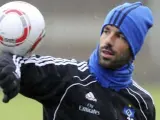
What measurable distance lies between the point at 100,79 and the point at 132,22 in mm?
240

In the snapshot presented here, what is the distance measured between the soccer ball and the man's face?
246 millimetres

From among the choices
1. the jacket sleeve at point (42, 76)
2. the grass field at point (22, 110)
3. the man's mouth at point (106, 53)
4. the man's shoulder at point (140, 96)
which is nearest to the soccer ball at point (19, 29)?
the jacket sleeve at point (42, 76)

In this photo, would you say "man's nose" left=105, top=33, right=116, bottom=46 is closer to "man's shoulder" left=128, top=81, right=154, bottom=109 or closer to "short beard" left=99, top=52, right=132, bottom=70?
"short beard" left=99, top=52, right=132, bottom=70

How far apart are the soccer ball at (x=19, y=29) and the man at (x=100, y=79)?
0.04 m

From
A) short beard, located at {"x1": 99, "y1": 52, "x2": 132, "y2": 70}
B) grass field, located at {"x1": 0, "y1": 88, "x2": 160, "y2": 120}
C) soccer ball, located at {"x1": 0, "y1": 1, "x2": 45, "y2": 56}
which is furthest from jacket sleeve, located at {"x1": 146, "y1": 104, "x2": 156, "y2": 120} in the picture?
grass field, located at {"x1": 0, "y1": 88, "x2": 160, "y2": 120}

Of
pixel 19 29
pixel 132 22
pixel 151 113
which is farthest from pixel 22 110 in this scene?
pixel 19 29

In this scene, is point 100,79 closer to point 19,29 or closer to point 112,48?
point 112,48

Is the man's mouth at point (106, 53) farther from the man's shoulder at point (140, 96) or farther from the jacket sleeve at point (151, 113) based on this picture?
the jacket sleeve at point (151, 113)

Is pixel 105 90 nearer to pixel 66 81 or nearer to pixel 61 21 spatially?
pixel 66 81

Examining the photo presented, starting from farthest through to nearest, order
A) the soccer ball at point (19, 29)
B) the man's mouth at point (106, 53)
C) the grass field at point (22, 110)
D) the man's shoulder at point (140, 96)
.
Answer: the grass field at point (22, 110)
the man's shoulder at point (140, 96)
the man's mouth at point (106, 53)
the soccer ball at point (19, 29)

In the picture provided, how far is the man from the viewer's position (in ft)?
7.04

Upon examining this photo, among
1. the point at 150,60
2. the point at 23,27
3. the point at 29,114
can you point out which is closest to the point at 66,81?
the point at 23,27

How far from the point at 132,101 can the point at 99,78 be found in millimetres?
172

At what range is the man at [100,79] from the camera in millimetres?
2145
